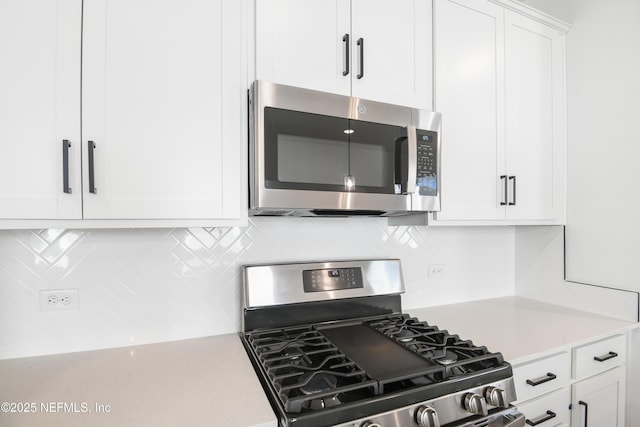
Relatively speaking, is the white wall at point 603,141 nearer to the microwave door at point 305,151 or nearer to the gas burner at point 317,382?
the microwave door at point 305,151

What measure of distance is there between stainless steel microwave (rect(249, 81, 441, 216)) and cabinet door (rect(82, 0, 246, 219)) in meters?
0.11

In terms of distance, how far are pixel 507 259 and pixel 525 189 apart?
593 mm

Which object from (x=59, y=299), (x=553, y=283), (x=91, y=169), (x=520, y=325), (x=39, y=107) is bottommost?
(x=520, y=325)

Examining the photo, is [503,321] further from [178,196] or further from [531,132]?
[178,196]

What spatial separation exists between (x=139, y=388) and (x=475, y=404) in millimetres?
982

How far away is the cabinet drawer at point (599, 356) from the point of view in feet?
4.60

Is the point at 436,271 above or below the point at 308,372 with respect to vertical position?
above

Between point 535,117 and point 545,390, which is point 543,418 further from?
point 535,117

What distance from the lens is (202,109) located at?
1.10 m

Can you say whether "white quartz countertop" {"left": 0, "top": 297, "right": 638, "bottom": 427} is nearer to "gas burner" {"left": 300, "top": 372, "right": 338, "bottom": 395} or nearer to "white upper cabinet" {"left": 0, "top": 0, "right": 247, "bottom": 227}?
"gas burner" {"left": 300, "top": 372, "right": 338, "bottom": 395}

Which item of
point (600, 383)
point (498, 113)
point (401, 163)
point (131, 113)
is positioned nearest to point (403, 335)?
point (401, 163)

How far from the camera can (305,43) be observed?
124 cm

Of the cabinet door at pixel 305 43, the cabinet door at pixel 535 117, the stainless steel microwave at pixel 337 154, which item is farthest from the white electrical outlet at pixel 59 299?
the cabinet door at pixel 535 117

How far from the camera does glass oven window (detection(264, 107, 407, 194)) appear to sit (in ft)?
3.75
